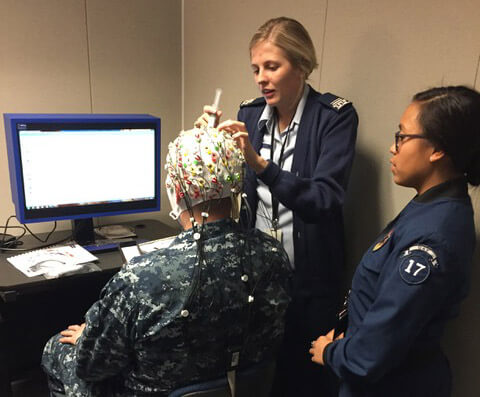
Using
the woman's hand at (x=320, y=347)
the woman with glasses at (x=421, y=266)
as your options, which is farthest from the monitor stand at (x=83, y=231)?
the woman with glasses at (x=421, y=266)

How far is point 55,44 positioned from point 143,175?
80 cm

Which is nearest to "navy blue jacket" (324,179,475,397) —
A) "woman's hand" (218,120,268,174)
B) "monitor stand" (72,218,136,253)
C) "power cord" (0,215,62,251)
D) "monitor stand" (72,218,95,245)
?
"woman's hand" (218,120,268,174)

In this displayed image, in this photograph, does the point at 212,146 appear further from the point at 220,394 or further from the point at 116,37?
the point at 116,37

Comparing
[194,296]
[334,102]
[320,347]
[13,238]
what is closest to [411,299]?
[320,347]

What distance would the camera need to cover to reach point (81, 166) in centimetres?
191

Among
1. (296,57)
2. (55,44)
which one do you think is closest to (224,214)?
(296,57)

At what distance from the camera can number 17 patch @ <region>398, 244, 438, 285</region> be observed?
951 mm

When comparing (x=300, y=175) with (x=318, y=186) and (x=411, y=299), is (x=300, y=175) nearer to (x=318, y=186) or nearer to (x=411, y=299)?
(x=318, y=186)

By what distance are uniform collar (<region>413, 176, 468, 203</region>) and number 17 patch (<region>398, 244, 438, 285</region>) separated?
154 millimetres

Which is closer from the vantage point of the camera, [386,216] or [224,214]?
[224,214]

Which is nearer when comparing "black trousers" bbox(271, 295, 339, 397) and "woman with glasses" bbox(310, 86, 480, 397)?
"woman with glasses" bbox(310, 86, 480, 397)

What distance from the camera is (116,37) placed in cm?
230

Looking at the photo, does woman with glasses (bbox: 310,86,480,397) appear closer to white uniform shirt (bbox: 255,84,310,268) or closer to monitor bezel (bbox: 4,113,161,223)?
white uniform shirt (bbox: 255,84,310,268)

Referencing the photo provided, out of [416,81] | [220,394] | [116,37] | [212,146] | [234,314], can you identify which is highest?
[116,37]
